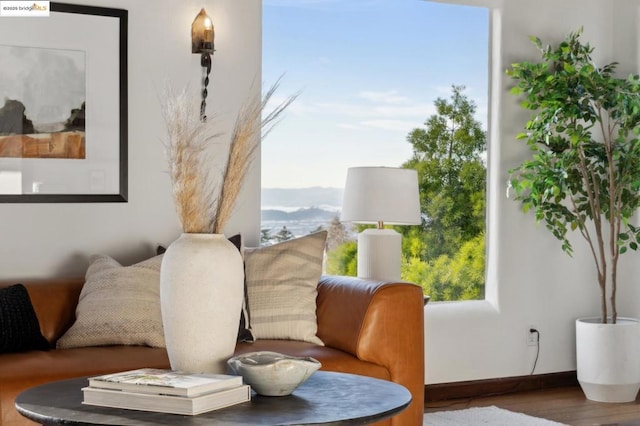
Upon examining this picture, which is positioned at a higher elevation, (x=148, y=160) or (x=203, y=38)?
(x=203, y=38)

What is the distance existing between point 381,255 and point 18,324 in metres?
1.61

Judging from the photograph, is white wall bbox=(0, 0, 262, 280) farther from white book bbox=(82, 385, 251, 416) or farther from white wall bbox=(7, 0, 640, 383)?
white book bbox=(82, 385, 251, 416)

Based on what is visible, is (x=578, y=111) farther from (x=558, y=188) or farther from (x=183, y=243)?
(x=183, y=243)

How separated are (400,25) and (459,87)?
1.60ft

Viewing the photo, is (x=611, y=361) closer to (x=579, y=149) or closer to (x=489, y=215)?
(x=489, y=215)

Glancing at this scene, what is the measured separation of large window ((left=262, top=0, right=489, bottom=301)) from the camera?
16.0 ft

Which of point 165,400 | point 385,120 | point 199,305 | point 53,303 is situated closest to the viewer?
point 165,400

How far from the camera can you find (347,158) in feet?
16.5

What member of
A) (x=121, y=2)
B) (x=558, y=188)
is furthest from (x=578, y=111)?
(x=121, y=2)

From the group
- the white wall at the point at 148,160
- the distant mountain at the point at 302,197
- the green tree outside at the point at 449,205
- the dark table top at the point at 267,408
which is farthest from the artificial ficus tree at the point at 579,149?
the dark table top at the point at 267,408

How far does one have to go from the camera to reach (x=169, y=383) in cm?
217

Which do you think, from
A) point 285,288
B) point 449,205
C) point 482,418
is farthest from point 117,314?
point 449,205

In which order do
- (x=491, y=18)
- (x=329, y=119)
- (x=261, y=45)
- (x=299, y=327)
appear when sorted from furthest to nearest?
(x=491, y=18) < (x=329, y=119) < (x=261, y=45) < (x=299, y=327)

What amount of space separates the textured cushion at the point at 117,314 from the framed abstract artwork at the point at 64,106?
63 centimetres
